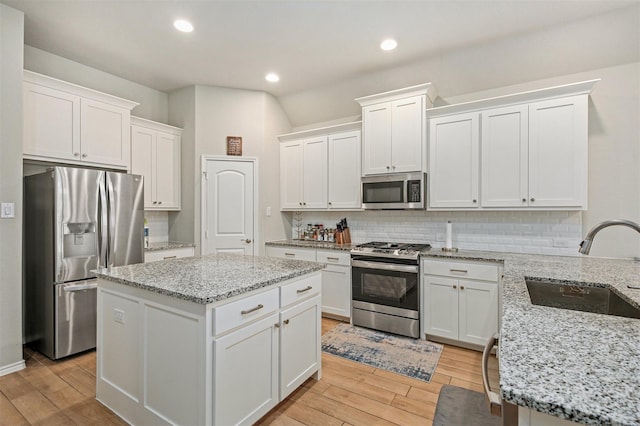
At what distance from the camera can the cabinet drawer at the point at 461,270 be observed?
287 cm

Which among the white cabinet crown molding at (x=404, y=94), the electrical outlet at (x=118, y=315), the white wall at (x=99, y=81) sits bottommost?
the electrical outlet at (x=118, y=315)

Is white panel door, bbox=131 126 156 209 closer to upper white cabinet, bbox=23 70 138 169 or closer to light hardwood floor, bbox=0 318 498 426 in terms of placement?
upper white cabinet, bbox=23 70 138 169

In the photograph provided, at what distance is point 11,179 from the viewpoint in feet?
8.39

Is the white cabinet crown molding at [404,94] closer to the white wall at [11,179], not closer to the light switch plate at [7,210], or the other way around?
the white wall at [11,179]

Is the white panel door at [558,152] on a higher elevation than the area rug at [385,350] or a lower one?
higher

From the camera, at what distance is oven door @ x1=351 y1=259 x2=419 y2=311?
3.21 metres

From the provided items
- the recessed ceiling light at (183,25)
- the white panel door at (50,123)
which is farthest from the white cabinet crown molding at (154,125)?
the recessed ceiling light at (183,25)

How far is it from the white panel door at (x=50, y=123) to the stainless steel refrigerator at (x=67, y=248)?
0.97ft

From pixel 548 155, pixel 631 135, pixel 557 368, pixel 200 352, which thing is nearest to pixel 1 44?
pixel 200 352

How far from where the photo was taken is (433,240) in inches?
149

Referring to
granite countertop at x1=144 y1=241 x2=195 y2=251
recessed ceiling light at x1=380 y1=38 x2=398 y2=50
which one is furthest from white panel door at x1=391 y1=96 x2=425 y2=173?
granite countertop at x1=144 y1=241 x2=195 y2=251

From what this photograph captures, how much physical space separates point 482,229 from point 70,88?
14.9 ft

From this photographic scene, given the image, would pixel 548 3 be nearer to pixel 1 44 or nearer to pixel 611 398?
pixel 611 398

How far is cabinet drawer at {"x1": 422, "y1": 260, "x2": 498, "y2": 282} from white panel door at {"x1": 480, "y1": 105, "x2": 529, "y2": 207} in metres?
0.69
